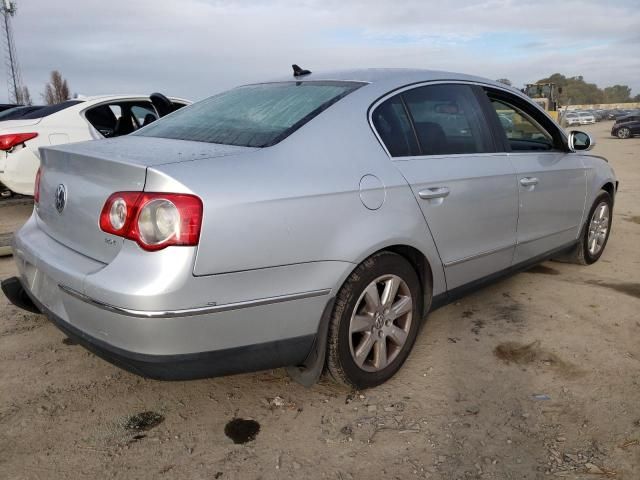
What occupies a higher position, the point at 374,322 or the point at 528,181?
the point at 528,181

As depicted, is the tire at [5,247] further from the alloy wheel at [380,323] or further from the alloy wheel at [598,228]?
the alloy wheel at [598,228]

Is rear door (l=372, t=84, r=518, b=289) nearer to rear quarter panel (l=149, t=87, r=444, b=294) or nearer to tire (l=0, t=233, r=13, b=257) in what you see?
rear quarter panel (l=149, t=87, r=444, b=294)

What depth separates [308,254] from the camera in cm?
224

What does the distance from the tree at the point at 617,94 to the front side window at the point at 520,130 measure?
111 metres

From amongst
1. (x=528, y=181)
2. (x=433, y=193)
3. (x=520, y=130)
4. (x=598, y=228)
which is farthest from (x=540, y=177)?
(x=598, y=228)

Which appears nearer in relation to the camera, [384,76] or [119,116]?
[384,76]

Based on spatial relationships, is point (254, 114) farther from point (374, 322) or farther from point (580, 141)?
point (580, 141)

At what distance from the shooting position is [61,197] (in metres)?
2.46

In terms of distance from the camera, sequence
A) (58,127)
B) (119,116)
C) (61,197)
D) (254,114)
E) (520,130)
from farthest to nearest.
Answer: (119,116) → (58,127) → (520,130) → (254,114) → (61,197)

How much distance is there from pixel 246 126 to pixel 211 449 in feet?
4.79

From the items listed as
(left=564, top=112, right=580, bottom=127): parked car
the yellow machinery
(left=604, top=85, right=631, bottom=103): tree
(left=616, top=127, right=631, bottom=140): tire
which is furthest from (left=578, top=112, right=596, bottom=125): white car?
(left=604, top=85, right=631, bottom=103): tree

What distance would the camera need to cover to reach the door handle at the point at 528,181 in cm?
345

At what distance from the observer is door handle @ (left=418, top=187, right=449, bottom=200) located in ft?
8.97

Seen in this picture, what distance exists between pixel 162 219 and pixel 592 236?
3.97 metres
